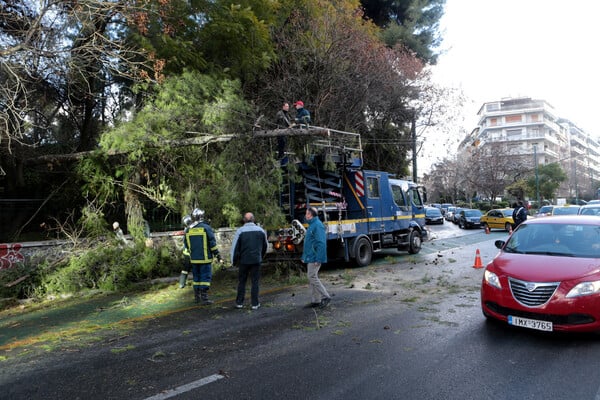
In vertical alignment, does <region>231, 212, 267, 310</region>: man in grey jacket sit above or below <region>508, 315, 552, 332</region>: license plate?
above

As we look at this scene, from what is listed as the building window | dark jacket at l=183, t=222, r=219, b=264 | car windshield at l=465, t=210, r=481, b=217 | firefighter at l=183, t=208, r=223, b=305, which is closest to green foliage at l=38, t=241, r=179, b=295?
firefighter at l=183, t=208, r=223, b=305

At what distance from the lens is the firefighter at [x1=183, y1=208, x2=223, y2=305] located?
8016 millimetres

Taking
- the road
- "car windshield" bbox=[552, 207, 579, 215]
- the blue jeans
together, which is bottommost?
the road

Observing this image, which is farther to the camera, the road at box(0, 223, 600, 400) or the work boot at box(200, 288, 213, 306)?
the work boot at box(200, 288, 213, 306)

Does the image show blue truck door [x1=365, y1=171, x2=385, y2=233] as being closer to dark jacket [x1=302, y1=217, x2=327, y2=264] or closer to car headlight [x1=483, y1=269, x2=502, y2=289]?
dark jacket [x1=302, y1=217, x2=327, y2=264]

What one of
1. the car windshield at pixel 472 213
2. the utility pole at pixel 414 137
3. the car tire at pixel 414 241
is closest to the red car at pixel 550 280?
the car tire at pixel 414 241

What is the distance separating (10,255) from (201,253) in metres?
4.96

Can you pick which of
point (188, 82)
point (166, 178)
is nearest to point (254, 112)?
point (188, 82)

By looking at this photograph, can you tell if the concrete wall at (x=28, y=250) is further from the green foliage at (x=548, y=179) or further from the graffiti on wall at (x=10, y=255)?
the green foliage at (x=548, y=179)

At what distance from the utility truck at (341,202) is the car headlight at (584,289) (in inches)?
251

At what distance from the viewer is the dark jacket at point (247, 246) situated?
754cm

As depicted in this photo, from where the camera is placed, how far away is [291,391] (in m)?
4.02

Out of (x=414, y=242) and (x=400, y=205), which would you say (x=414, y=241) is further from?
(x=400, y=205)

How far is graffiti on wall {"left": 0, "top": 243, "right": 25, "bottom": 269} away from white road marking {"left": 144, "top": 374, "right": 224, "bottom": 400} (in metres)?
7.53
